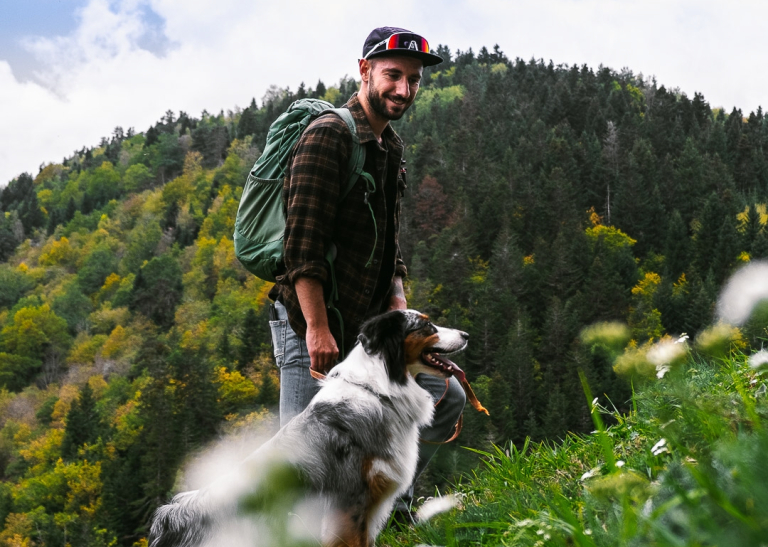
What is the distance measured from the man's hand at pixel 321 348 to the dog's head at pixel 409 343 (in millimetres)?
175

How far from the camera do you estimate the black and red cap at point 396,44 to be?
12.8 ft

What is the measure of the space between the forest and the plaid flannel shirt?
118 ft

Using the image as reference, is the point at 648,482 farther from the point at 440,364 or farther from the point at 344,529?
the point at 440,364

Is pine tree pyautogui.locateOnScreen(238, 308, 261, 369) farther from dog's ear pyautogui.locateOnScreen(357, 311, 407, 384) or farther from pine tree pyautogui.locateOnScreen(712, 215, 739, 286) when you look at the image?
dog's ear pyautogui.locateOnScreen(357, 311, 407, 384)

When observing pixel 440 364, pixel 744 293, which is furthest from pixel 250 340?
pixel 744 293

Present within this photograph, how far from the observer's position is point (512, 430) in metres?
60.6

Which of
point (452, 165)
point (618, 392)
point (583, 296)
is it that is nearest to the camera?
point (618, 392)

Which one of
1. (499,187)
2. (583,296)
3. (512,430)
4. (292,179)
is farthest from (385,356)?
(499,187)

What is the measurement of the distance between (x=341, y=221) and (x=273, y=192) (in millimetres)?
450

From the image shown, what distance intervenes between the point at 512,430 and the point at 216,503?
5993 centimetres

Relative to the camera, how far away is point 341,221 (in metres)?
4.04

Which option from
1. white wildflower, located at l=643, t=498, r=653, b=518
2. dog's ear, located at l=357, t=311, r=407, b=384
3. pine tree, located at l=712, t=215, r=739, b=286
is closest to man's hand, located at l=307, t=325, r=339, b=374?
dog's ear, located at l=357, t=311, r=407, b=384

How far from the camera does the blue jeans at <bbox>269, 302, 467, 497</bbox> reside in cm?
393

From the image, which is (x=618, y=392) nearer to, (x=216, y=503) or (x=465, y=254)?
(x=465, y=254)
